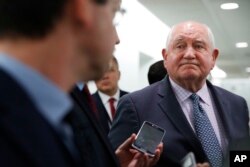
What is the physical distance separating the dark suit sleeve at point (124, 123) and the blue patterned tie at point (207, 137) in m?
0.23

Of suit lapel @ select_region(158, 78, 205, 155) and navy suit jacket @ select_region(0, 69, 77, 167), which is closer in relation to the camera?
navy suit jacket @ select_region(0, 69, 77, 167)

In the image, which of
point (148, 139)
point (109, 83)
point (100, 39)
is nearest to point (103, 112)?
point (109, 83)

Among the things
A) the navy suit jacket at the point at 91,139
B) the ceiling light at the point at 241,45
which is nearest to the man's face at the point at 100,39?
the navy suit jacket at the point at 91,139

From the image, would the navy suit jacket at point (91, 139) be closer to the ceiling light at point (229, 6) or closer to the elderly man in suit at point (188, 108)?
the elderly man in suit at point (188, 108)

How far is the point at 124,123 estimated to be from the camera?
151cm

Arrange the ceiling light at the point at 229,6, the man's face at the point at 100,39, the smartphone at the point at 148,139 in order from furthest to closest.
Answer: the ceiling light at the point at 229,6 < the smartphone at the point at 148,139 < the man's face at the point at 100,39

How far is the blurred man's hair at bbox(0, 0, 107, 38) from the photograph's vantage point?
1.67 feet

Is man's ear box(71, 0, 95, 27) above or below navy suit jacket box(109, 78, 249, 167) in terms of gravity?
above

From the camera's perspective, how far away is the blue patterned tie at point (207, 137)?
149cm

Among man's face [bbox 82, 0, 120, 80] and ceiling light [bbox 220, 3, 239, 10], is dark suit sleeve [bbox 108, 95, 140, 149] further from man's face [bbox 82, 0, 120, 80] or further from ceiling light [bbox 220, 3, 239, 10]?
ceiling light [bbox 220, 3, 239, 10]

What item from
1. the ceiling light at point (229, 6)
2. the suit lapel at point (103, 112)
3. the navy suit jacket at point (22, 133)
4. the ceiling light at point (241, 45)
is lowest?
the ceiling light at point (241, 45)

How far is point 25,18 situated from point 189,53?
1.24 meters

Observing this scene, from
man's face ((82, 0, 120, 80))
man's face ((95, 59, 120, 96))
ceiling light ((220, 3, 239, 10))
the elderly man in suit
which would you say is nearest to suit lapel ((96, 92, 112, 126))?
man's face ((95, 59, 120, 96))

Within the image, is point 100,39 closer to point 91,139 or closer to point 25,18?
point 25,18
